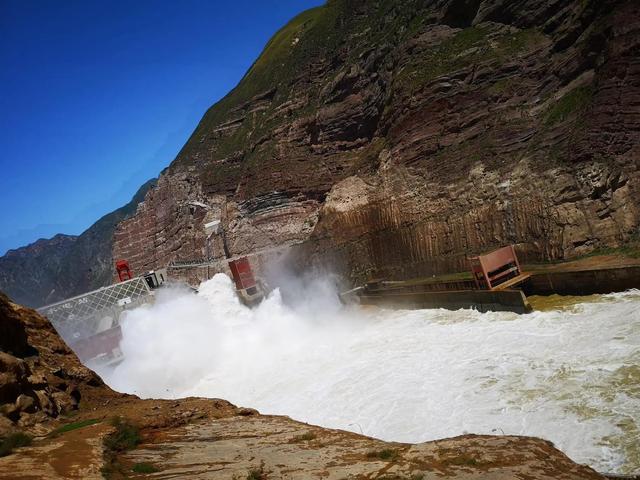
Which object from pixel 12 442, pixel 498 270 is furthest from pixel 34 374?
pixel 498 270

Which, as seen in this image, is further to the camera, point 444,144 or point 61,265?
point 61,265

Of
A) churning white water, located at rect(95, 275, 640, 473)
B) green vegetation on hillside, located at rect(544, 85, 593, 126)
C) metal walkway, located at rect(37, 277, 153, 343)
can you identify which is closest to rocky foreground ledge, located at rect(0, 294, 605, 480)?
churning white water, located at rect(95, 275, 640, 473)

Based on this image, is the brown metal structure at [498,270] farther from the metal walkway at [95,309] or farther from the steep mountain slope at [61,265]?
the steep mountain slope at [61,265]

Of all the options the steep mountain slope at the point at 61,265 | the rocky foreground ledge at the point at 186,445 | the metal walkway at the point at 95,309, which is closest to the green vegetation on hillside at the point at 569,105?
the rocky foreground ledge at the point at 186,445

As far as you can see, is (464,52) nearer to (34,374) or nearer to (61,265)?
(34,374)

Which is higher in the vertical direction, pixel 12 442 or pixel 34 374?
pixel 34 374

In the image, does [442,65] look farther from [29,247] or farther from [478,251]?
[29,247]

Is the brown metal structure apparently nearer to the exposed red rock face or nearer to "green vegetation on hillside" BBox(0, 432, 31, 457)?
the exposed red rock face
